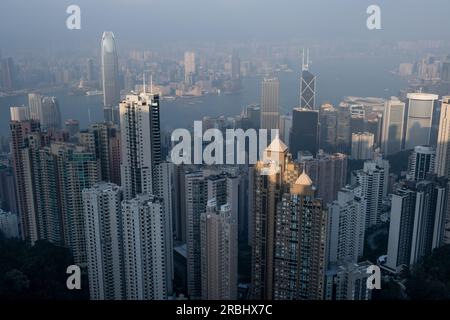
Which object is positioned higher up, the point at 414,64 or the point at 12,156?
the point at 414,64

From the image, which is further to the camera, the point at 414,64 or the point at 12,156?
the point at 12,156

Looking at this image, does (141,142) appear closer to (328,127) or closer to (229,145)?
(229,145)

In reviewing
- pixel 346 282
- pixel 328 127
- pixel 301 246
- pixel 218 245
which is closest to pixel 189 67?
pixel 218 245

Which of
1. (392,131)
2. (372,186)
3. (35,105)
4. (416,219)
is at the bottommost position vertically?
(416,219)

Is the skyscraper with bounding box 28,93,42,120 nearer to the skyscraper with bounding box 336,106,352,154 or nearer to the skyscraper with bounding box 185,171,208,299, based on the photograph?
the skyscraper with bounding box 185,171,208,299

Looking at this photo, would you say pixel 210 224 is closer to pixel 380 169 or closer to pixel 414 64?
pixel 414 64
